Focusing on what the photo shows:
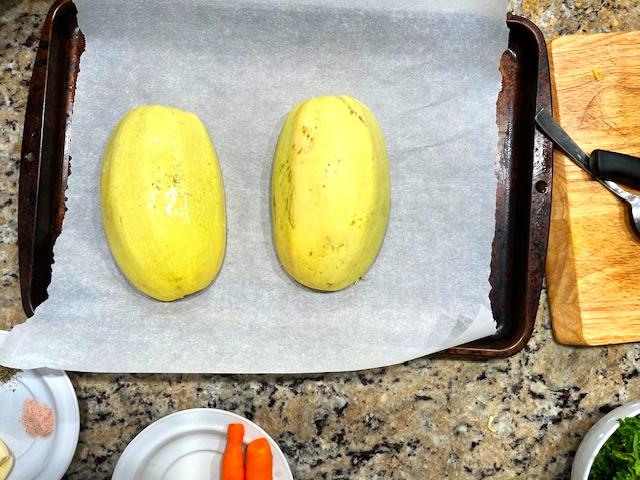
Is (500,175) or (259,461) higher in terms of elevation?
(500,175)

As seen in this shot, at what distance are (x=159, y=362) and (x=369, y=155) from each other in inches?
21.7

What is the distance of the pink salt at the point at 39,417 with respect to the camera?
1.18 metres

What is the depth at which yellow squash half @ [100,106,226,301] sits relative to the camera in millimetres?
1081

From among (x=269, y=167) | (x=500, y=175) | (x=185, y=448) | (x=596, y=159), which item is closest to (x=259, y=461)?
(x=185, y=448)

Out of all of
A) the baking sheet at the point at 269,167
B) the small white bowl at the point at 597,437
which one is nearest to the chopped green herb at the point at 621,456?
the small white bowl at the point at 597,437

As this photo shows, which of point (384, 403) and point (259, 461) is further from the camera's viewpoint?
point (384, 403)

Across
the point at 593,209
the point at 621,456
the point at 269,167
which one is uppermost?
the point at 269,167

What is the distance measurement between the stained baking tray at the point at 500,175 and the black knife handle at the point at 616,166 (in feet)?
0.31

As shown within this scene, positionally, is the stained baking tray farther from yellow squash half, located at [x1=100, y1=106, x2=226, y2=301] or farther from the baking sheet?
yellow squash half, located at [x1=100, y1=106, x2=226, y2=301]

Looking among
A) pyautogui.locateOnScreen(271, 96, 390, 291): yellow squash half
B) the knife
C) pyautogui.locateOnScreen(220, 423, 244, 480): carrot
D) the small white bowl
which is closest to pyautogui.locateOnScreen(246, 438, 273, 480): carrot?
pyautogui.locateOnScreen(220, 423, 244, 480): carrot

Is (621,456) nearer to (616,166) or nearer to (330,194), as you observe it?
(616,166)

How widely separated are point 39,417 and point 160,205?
50 cm

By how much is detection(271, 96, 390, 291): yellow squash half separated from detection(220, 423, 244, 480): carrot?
1.05 feet

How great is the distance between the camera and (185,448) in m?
1.21
